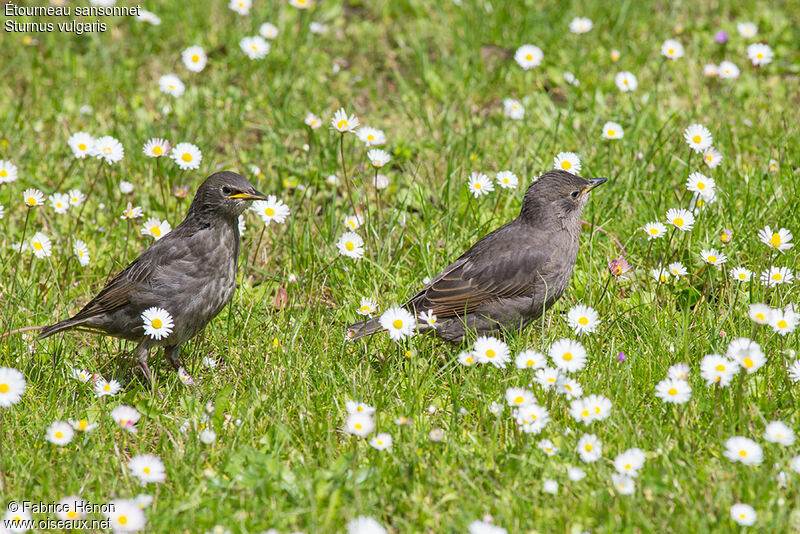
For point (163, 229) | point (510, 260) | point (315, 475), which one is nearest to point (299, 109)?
point (163, 229)

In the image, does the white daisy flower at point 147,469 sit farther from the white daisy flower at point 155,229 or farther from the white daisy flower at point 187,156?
the white daisy flower at point 187,156

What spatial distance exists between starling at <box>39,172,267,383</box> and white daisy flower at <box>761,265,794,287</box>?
2873 millimetres

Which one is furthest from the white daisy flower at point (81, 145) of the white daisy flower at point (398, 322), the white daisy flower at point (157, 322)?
the white daisy flower at point (398, 322)

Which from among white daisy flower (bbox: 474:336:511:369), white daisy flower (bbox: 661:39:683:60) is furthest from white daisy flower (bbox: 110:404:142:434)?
white daisy flower (bbox: 661:39:683:60)

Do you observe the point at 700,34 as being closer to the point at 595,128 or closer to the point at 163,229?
the point at 595,128

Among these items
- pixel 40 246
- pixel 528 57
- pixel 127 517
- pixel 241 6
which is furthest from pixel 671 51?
pixel 127 517

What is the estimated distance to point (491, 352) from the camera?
4.27 meters

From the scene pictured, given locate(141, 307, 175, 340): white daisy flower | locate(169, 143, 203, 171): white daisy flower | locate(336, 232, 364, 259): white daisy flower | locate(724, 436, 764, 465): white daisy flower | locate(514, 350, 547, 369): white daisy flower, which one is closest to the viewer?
locate(724, 436, 764, 465): white daisy flower

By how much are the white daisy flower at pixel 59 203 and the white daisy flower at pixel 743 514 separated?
15.4ft

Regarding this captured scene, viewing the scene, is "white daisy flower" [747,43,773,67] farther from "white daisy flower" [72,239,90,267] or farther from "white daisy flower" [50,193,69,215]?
"white daisy flower" [50,193,69,215]

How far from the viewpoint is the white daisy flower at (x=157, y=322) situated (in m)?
4.52

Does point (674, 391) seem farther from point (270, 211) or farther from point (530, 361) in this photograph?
point (270, 211)

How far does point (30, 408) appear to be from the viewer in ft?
14.8

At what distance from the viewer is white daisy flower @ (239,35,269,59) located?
23.6 feet
